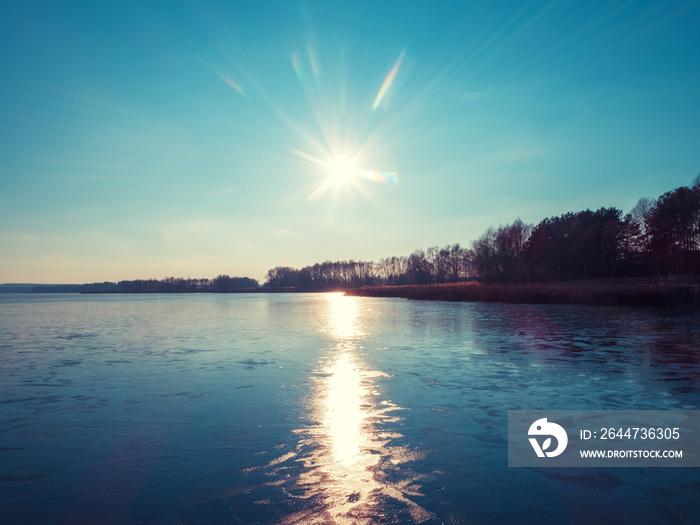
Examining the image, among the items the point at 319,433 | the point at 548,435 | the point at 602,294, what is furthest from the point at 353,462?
the point at 602,294

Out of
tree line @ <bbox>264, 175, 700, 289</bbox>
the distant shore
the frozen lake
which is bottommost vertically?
the frozen lake

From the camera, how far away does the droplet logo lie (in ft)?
18.5

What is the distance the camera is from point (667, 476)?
4.80 meters

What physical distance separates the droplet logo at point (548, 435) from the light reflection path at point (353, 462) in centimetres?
170

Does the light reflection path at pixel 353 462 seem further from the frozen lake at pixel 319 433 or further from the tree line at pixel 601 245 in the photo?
the tree line at pixel 601 245

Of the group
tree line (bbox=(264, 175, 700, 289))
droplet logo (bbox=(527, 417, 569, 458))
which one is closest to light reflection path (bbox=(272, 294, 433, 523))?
droplet logo (bbox=(527, 417, 569, 458))

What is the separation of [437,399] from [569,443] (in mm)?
2679

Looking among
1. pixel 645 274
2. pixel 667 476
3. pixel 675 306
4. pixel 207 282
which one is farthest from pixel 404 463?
pixel 207 282

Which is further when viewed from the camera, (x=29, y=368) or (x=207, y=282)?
(x=207, y=282)

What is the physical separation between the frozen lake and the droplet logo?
423mm

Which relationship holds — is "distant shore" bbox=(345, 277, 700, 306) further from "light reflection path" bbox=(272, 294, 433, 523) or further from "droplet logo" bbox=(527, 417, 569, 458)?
"droplet logo" bbox=(527, 417, 569, 458)

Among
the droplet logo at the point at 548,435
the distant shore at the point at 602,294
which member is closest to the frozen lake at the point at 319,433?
the droplet logo at the point at 548,435

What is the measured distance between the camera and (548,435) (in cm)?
618

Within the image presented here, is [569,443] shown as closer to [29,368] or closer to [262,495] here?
[262,495]
